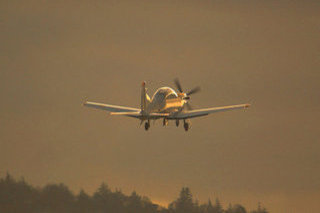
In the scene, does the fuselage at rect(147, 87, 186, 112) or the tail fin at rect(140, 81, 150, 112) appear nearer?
the tail fin at rect(140, 81, 150, 112)

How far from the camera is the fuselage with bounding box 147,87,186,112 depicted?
11206 centimetres

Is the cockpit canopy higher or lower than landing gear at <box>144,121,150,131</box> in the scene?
higher

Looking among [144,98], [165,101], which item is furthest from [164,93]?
[144,98]

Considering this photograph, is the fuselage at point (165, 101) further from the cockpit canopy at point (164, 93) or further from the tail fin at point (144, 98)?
the tail fin at point (144, 98)

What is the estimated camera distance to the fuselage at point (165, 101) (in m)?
112

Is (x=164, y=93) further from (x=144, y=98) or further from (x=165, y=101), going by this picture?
(x=144, y=98)

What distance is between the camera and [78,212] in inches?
7382

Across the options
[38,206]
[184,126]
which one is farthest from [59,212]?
[184,126]

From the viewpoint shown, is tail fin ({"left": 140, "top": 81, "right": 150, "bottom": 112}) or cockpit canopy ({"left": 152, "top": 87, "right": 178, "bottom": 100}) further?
cockpit canopy ({"left": 152, "top": 87, "right": 178, "bottom": 100})

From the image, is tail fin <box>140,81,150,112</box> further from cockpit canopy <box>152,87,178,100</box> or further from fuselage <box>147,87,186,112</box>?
cockpit canopy <box>152,87,178,100</box>

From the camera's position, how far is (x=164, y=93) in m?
117

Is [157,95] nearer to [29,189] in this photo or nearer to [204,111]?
[204,111]

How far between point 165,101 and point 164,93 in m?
1.95

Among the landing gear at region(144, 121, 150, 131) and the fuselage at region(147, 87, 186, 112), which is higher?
the fuselage at region(147, 87, 186, 112)
